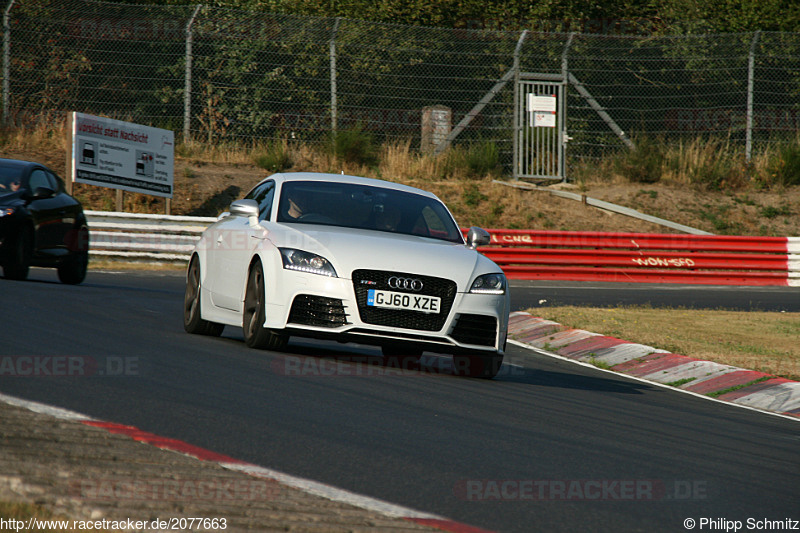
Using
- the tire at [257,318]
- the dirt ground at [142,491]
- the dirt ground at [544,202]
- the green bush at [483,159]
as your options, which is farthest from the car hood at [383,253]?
the green bush at [483,159]

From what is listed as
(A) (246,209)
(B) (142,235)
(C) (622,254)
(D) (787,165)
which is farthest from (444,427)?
(D) (787,165)

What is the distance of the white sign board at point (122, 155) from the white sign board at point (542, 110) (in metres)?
8.82

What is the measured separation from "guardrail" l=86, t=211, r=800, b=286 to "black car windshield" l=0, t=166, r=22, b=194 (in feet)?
27.8

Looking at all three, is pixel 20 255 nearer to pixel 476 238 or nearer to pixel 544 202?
pixel 476 238

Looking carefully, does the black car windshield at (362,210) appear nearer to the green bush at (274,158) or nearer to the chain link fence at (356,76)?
the chain link fence at (356,76)

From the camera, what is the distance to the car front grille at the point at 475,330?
9086 millimetres

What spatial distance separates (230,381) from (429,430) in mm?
1721

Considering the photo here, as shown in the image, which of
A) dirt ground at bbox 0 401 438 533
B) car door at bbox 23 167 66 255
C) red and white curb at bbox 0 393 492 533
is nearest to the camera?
dirt ground at bbox 0 401 438 533

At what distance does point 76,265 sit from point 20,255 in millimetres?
1265

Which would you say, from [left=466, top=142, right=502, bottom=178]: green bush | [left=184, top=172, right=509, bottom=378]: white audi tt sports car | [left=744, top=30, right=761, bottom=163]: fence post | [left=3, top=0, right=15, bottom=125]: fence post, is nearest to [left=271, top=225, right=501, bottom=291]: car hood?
[left=184, top=172, right=509, bottom=378]: white audi tt sports car

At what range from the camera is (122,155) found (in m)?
25.2

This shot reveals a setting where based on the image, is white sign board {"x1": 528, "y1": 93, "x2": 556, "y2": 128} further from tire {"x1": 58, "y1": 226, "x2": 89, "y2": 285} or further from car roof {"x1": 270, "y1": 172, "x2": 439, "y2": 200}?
car roof {"x1": 270, "y1": 172, "x2": 439, "y2": 200}

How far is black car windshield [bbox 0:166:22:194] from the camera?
14906 mm

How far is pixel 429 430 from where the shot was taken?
6637 millimetres
